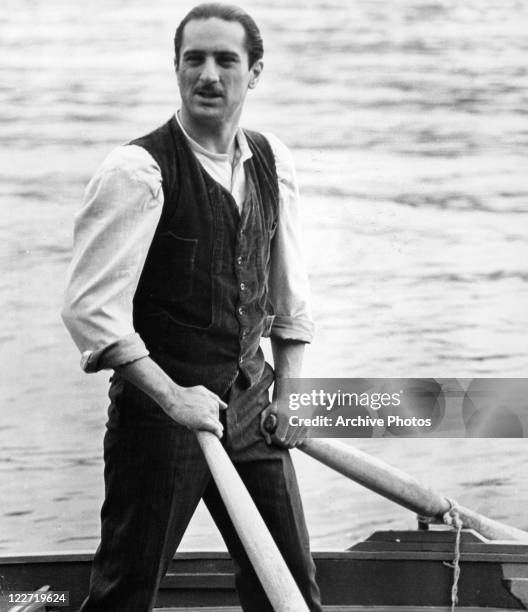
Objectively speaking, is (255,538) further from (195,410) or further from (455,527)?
(455,527)

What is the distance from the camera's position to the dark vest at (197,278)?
1.60m

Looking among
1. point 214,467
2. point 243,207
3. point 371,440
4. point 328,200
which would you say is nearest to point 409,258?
point 328,200

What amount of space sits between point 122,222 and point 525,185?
83 cm

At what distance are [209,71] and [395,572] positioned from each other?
948 mm

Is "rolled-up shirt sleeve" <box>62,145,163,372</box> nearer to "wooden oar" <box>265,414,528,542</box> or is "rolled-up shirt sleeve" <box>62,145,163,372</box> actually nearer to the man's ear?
the man's ear

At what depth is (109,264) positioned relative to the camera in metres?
1.53

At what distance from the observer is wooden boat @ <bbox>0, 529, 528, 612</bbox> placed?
205 centimetres

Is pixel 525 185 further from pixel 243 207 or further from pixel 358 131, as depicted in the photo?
pixel 243 207

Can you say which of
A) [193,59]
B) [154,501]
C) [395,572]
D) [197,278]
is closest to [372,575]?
[395,572]

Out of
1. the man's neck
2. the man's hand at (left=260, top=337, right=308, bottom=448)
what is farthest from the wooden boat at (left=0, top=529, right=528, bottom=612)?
the man's neck

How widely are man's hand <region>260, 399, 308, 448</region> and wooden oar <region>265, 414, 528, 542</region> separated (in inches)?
6.3

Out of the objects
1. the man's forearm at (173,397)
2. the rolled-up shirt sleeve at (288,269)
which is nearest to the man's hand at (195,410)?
the man's forearm at (173,397)

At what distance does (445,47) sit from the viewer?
2.04m

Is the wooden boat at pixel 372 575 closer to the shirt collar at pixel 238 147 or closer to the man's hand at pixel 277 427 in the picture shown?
the man's hand at pixel 277 427
